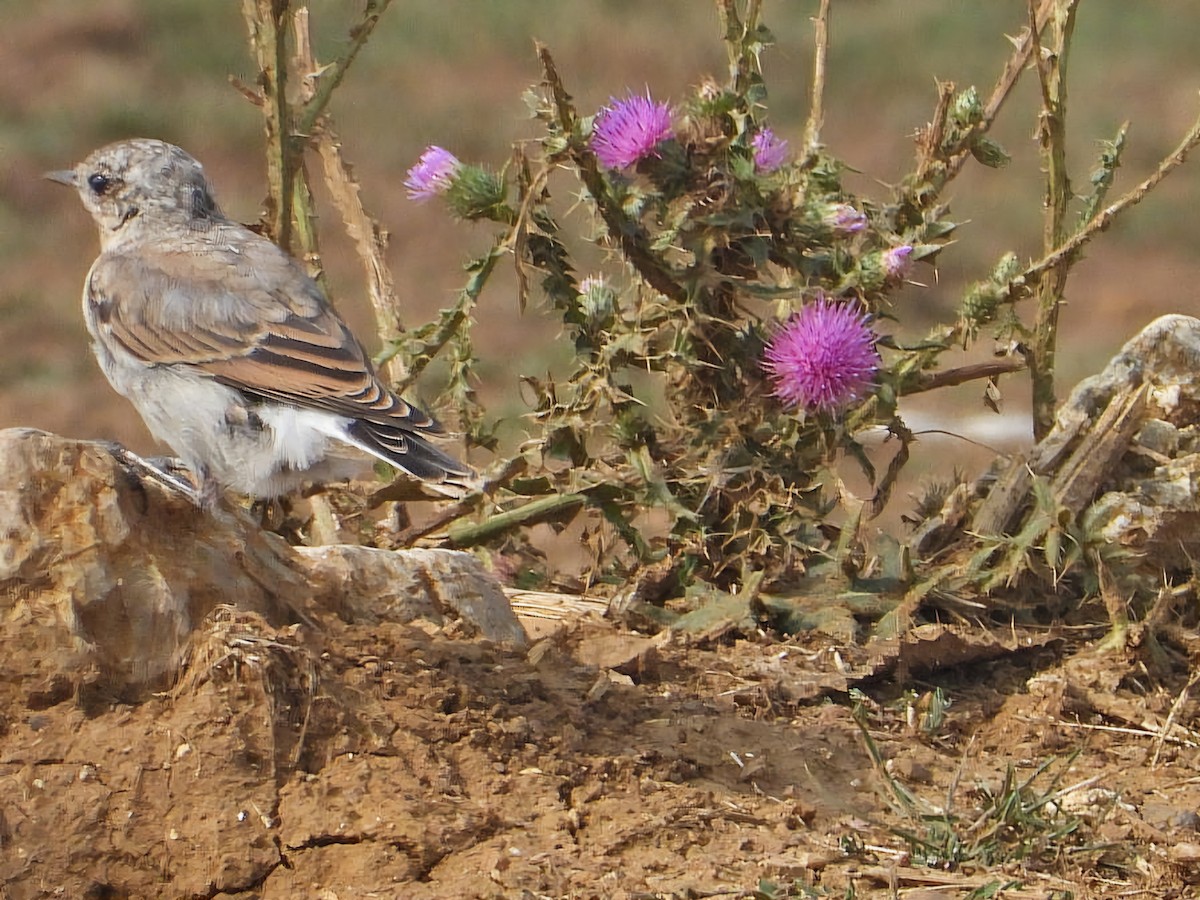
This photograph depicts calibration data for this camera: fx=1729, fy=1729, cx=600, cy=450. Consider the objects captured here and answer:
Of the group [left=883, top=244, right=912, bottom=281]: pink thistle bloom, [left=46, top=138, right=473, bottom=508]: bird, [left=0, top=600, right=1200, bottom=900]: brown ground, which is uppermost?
[left=883, top=244, right=912, bottom=281]: pink thistle bloom

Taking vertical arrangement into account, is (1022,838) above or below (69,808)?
above

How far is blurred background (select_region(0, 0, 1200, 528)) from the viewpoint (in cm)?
1208

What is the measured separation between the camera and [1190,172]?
16.4m

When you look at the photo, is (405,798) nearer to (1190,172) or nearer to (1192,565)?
(1192,565)

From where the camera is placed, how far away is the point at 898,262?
174 inches

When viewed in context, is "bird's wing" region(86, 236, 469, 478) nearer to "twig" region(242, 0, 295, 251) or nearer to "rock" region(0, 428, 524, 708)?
"twig" region(242, 0, 295, 251)

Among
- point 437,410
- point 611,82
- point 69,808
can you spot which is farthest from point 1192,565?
point 611,82

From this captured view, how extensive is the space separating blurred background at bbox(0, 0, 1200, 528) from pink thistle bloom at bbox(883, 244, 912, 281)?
5.67 m

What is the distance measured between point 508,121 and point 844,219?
1299cm

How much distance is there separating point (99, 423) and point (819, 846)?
26.0 feet

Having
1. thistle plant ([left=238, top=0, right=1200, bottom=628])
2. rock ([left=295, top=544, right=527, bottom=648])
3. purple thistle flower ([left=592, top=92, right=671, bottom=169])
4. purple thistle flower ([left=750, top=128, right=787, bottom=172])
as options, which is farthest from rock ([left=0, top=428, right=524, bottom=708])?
purple thistle flower ([left=750, top=128, right=787, bottom=172])

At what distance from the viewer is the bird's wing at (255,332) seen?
419 cm

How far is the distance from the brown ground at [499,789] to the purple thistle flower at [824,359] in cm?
79

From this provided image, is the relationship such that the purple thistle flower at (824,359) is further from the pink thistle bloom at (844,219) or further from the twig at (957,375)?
the twig at (957,375)
